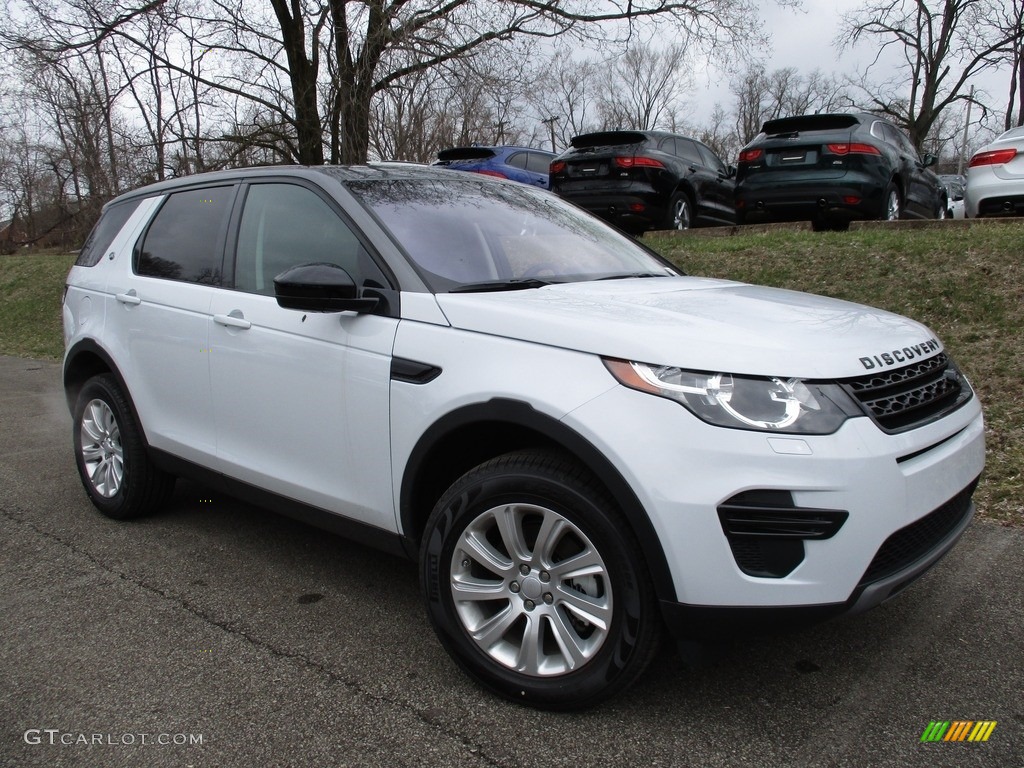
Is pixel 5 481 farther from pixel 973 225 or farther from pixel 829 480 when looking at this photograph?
pixel 973 225

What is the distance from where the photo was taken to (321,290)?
9.71 feet

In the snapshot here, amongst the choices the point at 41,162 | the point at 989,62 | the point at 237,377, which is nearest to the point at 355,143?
the point at 237,377

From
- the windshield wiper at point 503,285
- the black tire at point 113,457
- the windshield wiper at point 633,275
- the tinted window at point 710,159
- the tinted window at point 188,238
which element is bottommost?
the black tire at point 113,457

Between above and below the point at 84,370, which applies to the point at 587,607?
below

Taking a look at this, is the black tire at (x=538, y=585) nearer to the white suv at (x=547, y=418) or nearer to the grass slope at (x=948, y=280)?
the white suv at (x=547, y=418)

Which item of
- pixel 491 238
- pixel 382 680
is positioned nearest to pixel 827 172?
Answer: pixel 491 238

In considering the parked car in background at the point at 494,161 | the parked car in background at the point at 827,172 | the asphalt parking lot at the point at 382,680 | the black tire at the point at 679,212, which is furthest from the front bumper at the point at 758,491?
the parked car in background at the point at 494,161

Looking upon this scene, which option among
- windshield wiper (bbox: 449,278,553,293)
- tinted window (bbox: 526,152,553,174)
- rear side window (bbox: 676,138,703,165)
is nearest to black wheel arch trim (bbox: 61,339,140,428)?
windshield wiper (bbox: 449,278,553,293)

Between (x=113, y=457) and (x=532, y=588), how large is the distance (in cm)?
286

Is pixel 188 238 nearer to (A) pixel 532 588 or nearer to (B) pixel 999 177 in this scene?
(A) pixel 532 588

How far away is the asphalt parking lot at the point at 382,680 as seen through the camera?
2420 millimetres

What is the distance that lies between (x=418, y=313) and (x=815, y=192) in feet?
25.3

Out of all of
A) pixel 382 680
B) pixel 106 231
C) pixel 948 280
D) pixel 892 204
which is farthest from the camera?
pixel 892 204

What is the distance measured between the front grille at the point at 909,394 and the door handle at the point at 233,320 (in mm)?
2335
